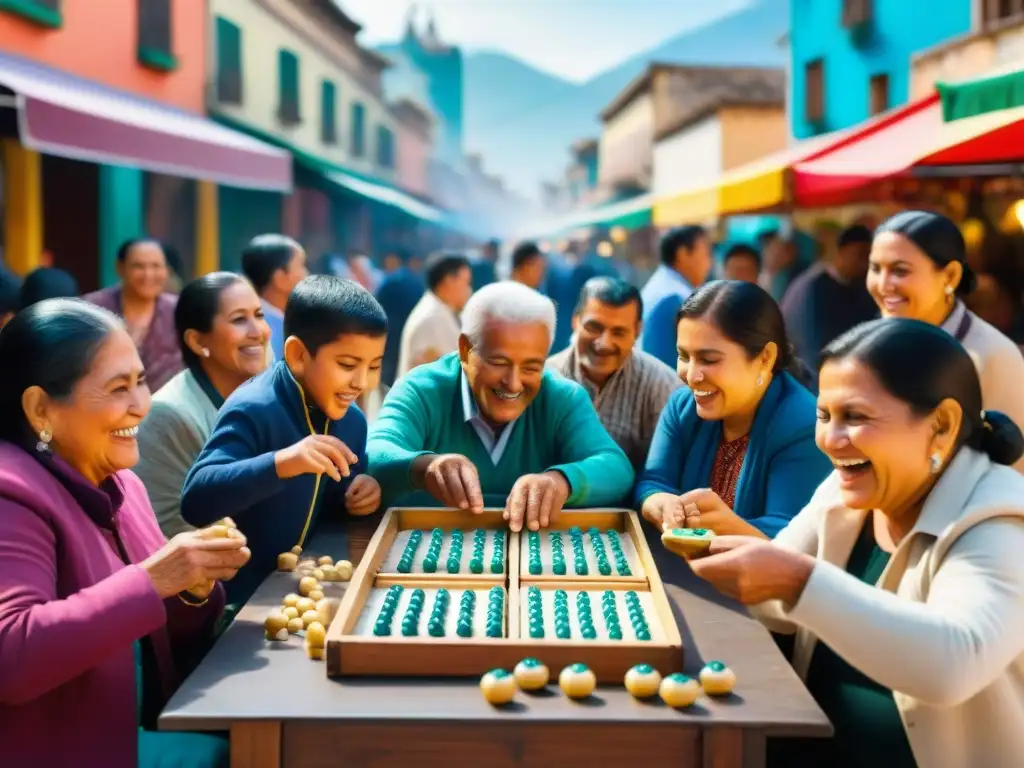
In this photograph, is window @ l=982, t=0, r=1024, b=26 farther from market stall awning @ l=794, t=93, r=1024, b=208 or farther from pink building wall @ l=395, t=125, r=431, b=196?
pink building wall @ l=395, t=125, r=431, b=196

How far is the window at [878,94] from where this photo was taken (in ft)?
66.0

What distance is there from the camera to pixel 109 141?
766cm

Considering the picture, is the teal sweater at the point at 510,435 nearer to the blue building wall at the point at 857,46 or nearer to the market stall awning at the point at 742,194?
the market stall awning at the point at 742,194

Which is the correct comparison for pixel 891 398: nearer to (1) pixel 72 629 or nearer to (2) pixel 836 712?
(2) pixel 836 712

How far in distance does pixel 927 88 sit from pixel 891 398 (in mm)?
12447

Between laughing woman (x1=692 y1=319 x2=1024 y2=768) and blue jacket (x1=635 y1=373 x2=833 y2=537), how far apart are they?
750mm

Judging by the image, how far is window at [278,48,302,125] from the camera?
20891mm

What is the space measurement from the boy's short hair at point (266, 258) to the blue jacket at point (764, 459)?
10.1 ft

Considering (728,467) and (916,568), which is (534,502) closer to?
(728,467)

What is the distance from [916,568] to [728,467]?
125 centimetres

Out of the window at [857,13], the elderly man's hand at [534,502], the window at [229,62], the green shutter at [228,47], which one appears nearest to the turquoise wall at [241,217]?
the window at [229,62]

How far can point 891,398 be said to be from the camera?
2227 mm

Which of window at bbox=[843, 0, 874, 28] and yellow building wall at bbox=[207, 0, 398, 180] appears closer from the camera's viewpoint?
yellow building wall at bbox=[207, 0, 398, 180]

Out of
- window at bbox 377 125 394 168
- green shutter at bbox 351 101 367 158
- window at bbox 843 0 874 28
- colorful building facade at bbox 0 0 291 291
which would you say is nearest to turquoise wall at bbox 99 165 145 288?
colorful building facade at bbox 0 0 291 291
